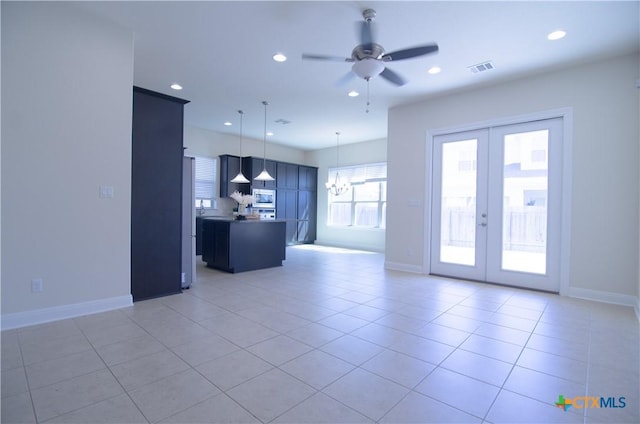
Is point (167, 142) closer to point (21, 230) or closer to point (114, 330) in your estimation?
point (21, 230)

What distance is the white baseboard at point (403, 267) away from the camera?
18.1ft

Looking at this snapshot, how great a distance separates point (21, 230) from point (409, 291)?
4.37 m

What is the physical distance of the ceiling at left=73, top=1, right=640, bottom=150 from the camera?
117 inches

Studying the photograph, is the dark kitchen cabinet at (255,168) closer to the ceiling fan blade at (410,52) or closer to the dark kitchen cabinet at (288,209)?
the dark kitchen cabinet at (288,209)

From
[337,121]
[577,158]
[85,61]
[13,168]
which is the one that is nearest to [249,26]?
[85,61]

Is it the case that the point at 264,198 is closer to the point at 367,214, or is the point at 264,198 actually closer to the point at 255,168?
the point at 255,168

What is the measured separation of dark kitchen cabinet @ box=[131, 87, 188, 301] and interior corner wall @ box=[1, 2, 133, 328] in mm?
247

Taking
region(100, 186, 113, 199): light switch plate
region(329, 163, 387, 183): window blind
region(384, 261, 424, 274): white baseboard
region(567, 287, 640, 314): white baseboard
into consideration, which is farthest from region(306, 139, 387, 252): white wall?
region(100, 186, 113, 199): light switch plate

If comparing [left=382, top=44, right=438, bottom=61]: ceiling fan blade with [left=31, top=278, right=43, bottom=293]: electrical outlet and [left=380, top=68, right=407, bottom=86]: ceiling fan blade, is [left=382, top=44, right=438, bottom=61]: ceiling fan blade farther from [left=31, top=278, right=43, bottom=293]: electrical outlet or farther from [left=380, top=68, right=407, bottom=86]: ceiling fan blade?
[left=31, top=278, right=43, bottom=293]: electrical outlet

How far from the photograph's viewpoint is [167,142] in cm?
390

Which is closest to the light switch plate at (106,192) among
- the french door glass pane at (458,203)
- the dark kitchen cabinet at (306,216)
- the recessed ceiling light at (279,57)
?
the recessed ceiling light at (279,57)

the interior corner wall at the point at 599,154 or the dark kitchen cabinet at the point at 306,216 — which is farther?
the dark kitchen cabinet at the point at 306,216

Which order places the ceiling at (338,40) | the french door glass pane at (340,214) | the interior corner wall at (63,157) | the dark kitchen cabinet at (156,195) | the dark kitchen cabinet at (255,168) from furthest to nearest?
the french door glass pane at (340,214)
the dark kitchen cabinet at (255,168)
the dark kitchen cabinet at (156,195)
the ceiling at (338,40)
the interior corner wall at (63,157)

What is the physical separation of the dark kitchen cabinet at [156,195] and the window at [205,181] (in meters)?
3.88
